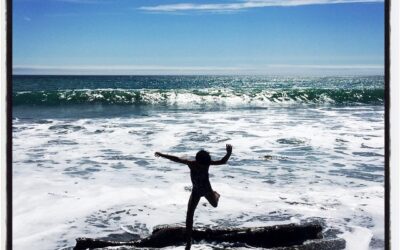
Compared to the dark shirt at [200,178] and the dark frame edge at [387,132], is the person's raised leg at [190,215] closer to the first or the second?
the dark shirt at [200,178]

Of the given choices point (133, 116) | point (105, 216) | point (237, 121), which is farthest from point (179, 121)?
point (105, 216)

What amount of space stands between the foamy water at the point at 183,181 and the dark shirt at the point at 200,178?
3.08 feet

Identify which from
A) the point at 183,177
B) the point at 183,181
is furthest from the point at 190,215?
the point at 183,177

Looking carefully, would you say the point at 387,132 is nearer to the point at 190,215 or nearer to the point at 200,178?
the point at 200,178

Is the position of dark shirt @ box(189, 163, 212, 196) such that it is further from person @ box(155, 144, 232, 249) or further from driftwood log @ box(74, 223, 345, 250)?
driftwood log @ box(74, 223, 345, 250)

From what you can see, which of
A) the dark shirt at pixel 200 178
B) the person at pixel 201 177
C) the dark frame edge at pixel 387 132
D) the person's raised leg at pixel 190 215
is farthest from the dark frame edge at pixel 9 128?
the dark frame edge at pixel 387 132

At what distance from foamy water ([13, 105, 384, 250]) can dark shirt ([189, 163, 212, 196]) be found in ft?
3.08

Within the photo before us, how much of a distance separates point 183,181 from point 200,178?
4.33 meters

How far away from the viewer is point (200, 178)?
15.1 ft

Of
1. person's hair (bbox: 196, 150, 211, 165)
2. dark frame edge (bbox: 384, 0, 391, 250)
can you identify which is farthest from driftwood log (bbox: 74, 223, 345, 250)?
dark frame edge (bbox: 384, 0, 391, 250)

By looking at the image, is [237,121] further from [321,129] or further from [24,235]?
[24,235]

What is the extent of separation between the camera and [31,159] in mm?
10094

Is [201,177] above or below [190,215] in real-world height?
above

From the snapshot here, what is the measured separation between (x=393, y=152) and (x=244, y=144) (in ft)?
29.5
